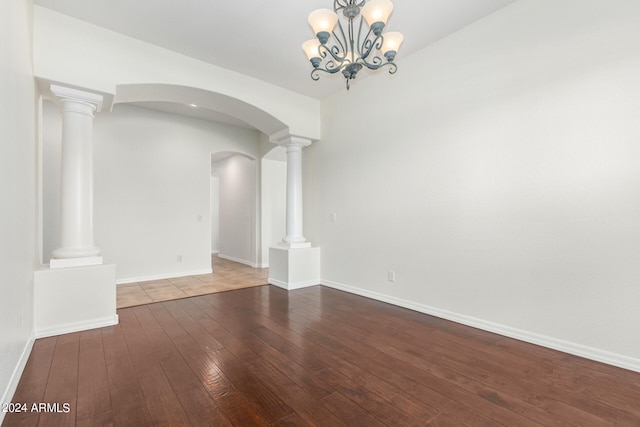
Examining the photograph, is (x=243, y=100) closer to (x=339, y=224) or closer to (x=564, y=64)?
(x=339, y=224)

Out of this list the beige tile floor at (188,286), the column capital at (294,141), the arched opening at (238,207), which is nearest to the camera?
the beige tile floor at (188,286)

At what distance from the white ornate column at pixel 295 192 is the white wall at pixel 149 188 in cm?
195

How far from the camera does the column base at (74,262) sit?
2798mm

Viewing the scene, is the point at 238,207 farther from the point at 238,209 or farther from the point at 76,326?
the point at 76,326

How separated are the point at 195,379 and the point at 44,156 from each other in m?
4.44

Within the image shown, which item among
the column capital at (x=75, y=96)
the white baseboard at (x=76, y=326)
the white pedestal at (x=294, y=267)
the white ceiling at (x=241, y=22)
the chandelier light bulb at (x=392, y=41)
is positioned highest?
the white ceiling at (x=241, y=22)

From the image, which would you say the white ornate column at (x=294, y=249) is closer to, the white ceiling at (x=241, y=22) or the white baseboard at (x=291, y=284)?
the white baseboard at (x=291, y=284)

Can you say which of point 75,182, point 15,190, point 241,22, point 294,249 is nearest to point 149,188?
point 75,182

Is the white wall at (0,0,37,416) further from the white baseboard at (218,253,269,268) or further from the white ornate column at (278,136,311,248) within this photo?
the white baseboard at (218,253,269,268)

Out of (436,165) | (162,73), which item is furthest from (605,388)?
(162,73)

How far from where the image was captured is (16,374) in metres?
1.91

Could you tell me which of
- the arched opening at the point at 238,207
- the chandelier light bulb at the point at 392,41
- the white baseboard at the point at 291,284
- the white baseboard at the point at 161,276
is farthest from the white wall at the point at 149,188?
the chandelier light bulb at the point at 392,41

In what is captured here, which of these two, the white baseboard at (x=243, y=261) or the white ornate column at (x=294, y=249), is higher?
the white ornate column at (x=294, y=249)

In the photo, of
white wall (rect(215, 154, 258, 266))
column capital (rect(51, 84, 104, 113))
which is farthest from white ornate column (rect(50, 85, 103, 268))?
white wall (rect(215, 154, 258, 266))
